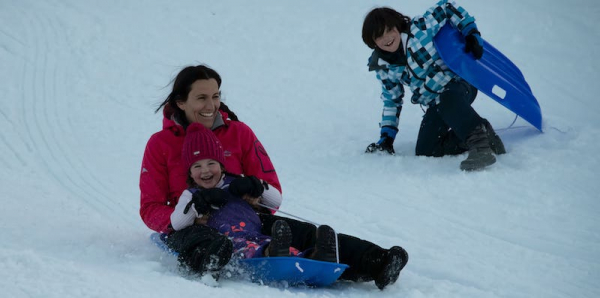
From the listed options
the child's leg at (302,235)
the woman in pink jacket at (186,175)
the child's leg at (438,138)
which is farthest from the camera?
the child's leg at (438,138)

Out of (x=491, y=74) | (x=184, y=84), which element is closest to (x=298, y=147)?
(x=491, y=74)

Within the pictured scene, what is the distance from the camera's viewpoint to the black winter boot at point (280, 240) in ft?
7.98

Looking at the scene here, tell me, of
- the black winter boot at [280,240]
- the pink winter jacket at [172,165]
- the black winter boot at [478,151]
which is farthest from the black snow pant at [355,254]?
the black winter boot at [478,151]

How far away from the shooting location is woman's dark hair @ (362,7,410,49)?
4.32 metres

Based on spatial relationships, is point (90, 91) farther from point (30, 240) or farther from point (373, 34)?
point (30, 240)

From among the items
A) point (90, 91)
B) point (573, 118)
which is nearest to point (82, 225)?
point (90, 91)

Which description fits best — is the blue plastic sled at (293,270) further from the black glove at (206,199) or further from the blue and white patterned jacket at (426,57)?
the blue and white patterned jacket at (426,57)

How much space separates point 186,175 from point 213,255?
634 millimetres

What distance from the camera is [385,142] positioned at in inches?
192

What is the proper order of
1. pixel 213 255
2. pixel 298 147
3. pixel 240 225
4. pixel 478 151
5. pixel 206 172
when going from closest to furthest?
pixel 213 255, pixel 240 225, pixel 206 172, pixel 478 151, pixel 298 147

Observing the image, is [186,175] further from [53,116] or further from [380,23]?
[53,116]

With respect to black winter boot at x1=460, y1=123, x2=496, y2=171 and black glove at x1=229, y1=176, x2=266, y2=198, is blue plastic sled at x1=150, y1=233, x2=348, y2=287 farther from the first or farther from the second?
black winter boot at x1=460, y1=123, x2=496, y2=171

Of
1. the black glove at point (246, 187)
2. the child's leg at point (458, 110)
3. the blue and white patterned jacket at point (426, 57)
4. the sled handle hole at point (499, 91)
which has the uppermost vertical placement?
the blue and white patterned jacket at point (426, 57)

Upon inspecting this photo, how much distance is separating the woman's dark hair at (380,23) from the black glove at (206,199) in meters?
2.03
